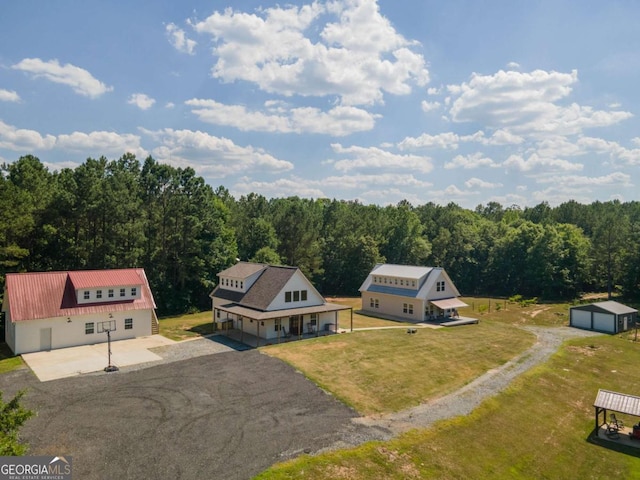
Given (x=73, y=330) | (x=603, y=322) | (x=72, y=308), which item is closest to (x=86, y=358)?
(x=73, y=330)

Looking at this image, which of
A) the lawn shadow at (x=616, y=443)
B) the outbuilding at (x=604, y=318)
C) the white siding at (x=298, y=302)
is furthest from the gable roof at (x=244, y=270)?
the outbuilding at (x=604, y=318)

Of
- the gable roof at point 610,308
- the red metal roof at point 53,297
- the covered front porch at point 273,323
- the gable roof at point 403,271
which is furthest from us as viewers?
the gable roof at point 403,271

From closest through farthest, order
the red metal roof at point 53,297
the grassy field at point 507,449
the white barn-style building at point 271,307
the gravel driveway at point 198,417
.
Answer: the gravel driveway at point 198,417
the grassy field at point 507,449
the red metal roof at point 53,297
the white barn-style building at point 271,307

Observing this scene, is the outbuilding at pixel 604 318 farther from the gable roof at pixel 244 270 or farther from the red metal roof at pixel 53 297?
the red metal roof at pixel 53 297

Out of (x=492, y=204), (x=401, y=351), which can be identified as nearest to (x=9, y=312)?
(x=401, y=351)

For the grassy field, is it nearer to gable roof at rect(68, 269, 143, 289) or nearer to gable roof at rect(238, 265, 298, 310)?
gable roof at rect(238, 265, 298, 310)

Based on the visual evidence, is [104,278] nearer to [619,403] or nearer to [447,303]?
[447,303]

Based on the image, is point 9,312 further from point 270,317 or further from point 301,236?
point 301,236

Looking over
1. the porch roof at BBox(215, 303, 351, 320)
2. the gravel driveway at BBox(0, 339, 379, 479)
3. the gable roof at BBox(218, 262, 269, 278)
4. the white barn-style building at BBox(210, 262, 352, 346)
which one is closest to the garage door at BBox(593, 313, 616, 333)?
the white barn-style building at BBox(210, 262, 352, 346)
